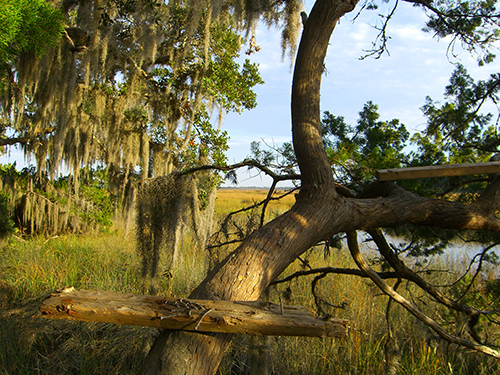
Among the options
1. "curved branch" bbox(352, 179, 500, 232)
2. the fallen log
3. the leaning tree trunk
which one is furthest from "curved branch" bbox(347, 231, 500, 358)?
the fallen log

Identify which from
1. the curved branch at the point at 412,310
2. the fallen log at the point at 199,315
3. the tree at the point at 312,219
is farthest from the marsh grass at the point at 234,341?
the fallen log at the point at 199,315

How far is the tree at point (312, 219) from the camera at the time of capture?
4.65ft

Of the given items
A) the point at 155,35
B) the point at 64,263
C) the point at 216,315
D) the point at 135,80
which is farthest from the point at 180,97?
the point at 216,315

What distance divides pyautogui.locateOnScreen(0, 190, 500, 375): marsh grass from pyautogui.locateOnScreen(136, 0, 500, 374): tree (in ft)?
2.35

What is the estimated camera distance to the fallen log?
4.34 feet

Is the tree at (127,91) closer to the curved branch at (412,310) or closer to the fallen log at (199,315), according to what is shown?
the curved branch at (412,310)

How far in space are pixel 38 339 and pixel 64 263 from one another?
1677mm

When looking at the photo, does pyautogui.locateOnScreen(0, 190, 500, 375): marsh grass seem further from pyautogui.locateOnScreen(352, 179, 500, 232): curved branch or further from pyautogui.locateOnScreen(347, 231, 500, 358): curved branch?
pyautogui.locateOnScreen(352, 179, 500, 232): curved branch

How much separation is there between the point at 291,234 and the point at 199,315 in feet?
2.19

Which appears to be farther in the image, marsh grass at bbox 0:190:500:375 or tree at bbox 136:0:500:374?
marsh grass at bbox 0:190:500:375

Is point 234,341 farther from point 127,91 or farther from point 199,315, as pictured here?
point 127,91

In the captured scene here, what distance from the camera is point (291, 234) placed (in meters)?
1.81

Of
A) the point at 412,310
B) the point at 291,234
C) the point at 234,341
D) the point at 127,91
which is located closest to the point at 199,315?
the point at 291,234

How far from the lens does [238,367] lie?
3348 mm
